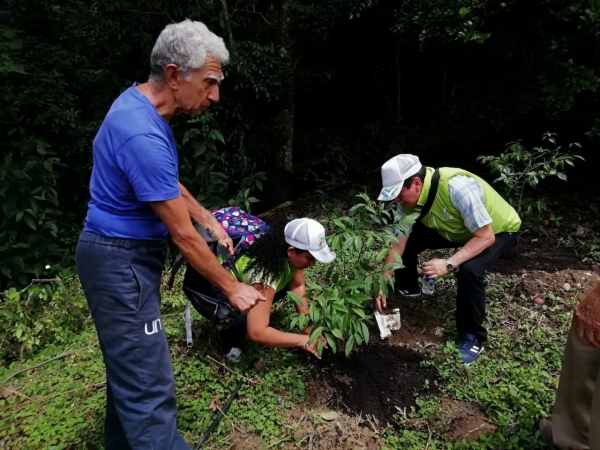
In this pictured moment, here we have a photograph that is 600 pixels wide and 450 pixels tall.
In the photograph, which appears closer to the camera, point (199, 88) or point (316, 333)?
point (199, 88)

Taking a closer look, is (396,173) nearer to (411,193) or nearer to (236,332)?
(411,193)

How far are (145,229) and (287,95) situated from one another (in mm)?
5316

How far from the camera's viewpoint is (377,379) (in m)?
2.66

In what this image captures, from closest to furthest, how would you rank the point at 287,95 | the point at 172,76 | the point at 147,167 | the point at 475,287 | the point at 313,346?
the point at 147,167 → the point at 172,76 → the point at 313,346 → the point at 475,287 → the point at 287,95

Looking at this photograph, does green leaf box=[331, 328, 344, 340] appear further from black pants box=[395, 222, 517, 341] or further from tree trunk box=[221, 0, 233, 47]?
tree trunk box=[221, 0, 233, 47]

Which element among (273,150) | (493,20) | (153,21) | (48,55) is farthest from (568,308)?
(48,55)

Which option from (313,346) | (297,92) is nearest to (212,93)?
(313,346)

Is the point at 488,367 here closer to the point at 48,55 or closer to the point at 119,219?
the point at 119,219

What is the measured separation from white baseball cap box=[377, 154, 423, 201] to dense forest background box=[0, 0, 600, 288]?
2.02 m

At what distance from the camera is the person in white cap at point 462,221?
2.69 m

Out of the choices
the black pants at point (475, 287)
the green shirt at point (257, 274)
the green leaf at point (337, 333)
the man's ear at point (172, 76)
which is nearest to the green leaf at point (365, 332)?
the green leaf at point (337, 333)

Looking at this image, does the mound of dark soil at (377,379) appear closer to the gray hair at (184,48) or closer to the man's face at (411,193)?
the man's face at (411,193)

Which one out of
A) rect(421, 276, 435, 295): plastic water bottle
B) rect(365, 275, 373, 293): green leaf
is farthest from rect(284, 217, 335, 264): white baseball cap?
rect(421, 276, 435, 295): plastic water bottle

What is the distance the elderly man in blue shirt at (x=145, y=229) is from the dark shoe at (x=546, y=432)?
5.08ft
